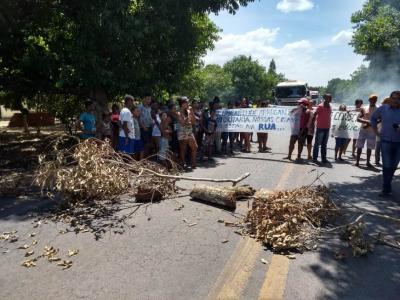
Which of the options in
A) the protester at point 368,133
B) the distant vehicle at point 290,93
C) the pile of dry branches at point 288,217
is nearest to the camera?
the pile of dry branches at point 288,217

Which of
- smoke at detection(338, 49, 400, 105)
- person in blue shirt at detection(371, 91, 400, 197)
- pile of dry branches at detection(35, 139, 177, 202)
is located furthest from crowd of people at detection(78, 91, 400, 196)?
smoke at detection(338, 49, 400, 105)

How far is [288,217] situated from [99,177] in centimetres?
310

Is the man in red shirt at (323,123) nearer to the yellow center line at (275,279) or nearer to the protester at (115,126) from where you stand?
the protester at (115,126)

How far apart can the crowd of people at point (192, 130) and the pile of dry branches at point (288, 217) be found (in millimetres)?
2272

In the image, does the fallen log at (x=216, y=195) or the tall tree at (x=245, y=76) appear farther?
the tall tree at (x=245, y=76)

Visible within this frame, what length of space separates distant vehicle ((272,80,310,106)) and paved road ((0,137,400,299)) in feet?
68.4

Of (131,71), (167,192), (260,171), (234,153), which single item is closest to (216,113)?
(234,153)

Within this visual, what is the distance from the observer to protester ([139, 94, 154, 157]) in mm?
9438

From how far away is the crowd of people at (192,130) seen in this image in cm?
720

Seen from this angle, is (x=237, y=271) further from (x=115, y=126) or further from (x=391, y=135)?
(x=115, y=126)

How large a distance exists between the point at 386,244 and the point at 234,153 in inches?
314

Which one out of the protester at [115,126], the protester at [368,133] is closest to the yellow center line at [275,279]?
the protester at [115,126]

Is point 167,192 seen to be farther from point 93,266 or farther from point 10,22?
point 10,22

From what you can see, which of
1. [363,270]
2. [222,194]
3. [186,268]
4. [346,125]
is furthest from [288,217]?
[346,125]
